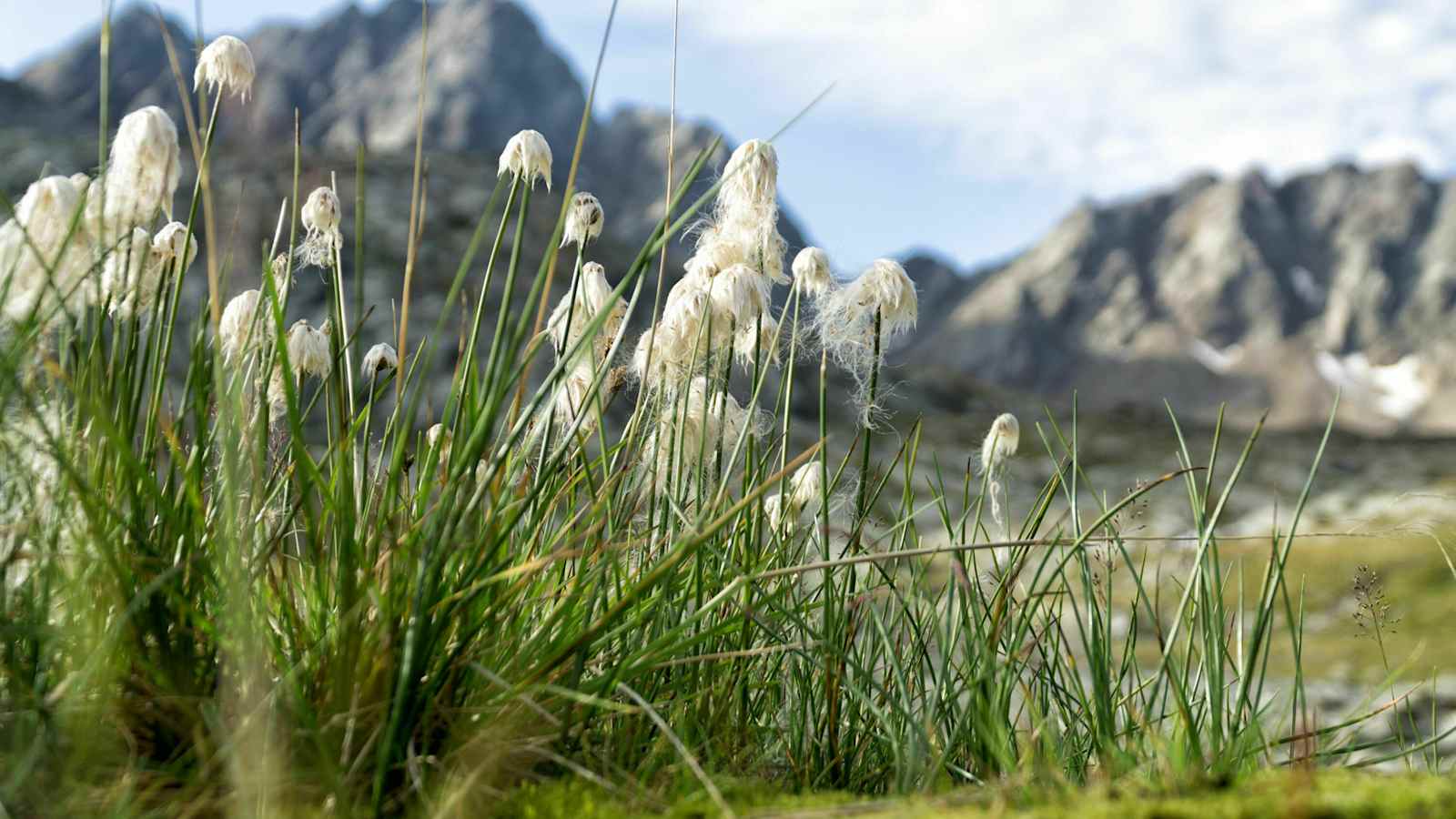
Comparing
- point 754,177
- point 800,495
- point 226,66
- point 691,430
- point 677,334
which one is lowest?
point 800,495

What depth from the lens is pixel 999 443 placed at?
8.69ft

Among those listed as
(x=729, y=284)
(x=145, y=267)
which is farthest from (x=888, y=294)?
(x=145, y=267)

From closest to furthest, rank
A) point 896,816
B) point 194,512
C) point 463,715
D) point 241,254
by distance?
point 896,816 → point 463,715 → point 194,512 → point 241,254

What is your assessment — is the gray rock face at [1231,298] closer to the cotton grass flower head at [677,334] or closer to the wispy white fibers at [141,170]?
the cotton grass flower head at [677,334]

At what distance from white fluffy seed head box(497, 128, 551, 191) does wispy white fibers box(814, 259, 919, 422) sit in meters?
0.76

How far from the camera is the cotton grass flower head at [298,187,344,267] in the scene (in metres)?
2.42

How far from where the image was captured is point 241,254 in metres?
2.21

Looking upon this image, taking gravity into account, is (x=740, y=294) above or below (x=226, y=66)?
below

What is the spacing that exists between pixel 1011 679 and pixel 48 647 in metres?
1.58

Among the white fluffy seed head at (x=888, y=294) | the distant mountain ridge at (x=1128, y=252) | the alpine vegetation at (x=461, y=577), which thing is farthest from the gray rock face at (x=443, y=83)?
the alpine vegetation at (x=461, y=577)

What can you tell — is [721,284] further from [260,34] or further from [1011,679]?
[260,34]

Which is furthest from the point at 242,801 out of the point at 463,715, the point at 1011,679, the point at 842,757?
the point at 1011,679

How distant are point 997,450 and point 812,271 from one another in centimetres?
65

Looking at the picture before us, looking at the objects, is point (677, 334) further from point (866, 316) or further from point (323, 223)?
point (323, 223)
